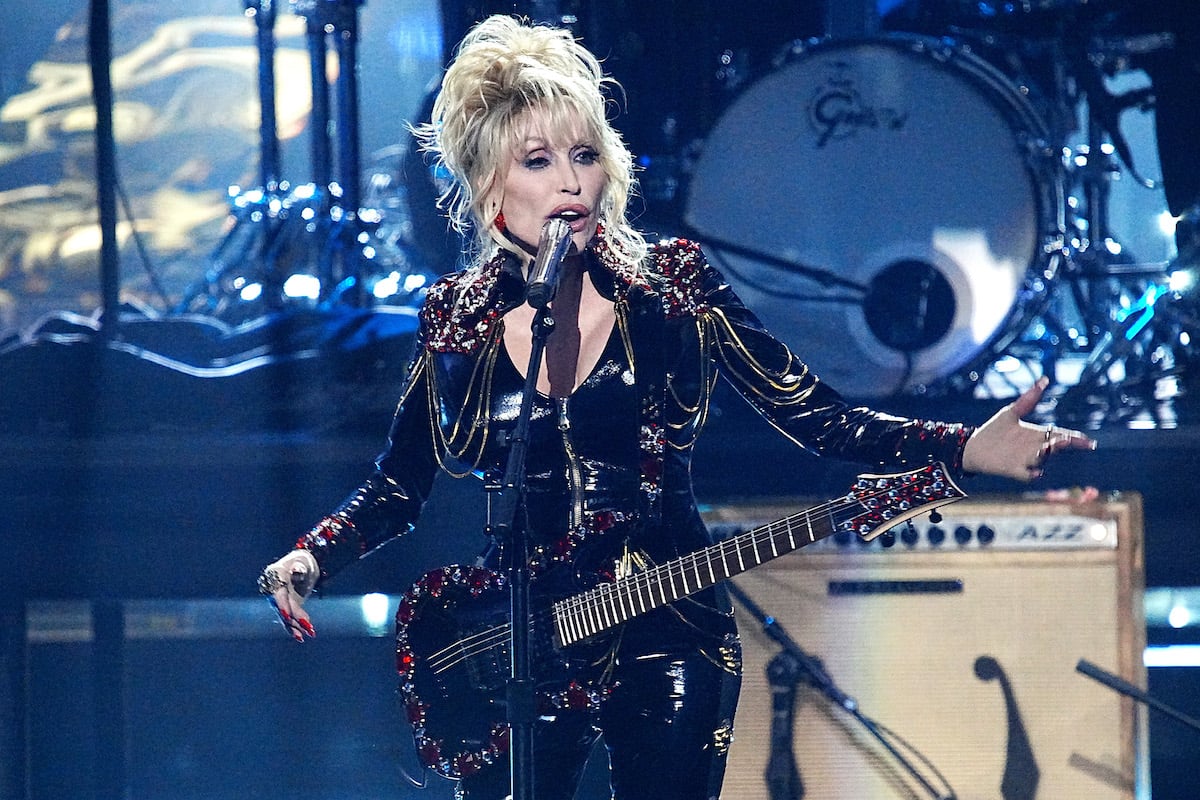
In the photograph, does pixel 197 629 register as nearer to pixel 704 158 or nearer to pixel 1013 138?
pixel 704 158

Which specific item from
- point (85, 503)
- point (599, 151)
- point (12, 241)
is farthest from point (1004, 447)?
point (12, 241)

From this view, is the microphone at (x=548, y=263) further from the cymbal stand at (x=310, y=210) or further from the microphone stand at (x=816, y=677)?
the cymbal stand at (x=310, y=210)

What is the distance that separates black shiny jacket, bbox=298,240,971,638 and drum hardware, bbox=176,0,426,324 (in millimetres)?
2530

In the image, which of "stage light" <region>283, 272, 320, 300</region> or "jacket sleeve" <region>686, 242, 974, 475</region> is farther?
"stage light" <region>283, 272, 320, 300</region>

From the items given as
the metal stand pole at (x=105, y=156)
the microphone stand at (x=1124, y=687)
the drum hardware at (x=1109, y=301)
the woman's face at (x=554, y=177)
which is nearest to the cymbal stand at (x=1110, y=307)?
the drum hardware at (x=1109, y=301)

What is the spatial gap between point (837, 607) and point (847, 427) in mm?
1138

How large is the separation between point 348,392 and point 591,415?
2409 mm

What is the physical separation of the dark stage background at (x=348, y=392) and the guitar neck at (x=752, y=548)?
1224 mm

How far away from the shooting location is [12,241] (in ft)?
17.4

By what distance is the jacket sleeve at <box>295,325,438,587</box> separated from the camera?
2.32 meters

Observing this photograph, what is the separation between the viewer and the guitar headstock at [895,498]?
204 centimetres

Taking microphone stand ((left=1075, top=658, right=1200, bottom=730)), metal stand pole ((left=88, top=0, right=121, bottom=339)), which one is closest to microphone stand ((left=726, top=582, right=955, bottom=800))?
microphone stand ((left=1075, top=658, right=1200, bottom=730))

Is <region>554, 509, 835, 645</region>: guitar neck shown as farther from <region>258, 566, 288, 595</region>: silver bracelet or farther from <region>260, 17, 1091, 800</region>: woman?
<region>258, 566, 288, 595</region>: silver bracelet

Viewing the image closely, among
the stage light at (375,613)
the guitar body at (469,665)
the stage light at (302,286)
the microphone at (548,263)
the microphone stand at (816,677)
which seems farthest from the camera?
the stage light at (302,286)
